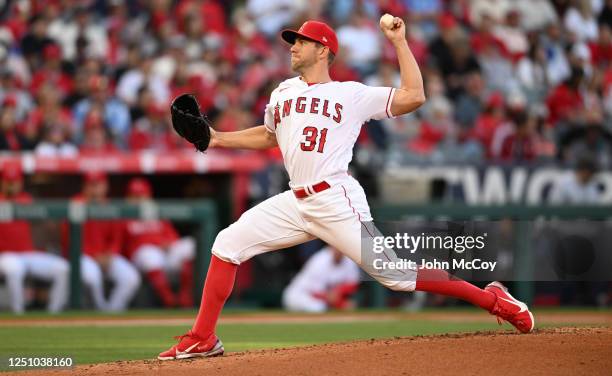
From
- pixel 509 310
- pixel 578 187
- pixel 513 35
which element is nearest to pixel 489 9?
pixel 513 35

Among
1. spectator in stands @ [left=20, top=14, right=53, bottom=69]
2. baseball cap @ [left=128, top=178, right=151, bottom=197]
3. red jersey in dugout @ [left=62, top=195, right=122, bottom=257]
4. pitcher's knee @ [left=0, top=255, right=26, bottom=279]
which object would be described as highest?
spectator in stands @ [left=20, top=14, right=53, bottom=69]

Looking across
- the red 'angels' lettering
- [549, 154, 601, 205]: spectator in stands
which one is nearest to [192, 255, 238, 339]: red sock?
the red 'angels' lettering

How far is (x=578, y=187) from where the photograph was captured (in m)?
12.5

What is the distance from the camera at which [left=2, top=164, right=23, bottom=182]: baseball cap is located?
11.3 meters

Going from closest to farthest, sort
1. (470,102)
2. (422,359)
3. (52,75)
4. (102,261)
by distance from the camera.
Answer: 1. (422,359)
2. (102,261)
3. (52,75)
4. (470,102)

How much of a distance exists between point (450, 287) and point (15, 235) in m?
6.30

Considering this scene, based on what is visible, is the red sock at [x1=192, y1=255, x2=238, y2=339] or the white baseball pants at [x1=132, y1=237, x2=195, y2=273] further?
the white baseball pants at [x1=132, y1=237, x2=195, y2=273]

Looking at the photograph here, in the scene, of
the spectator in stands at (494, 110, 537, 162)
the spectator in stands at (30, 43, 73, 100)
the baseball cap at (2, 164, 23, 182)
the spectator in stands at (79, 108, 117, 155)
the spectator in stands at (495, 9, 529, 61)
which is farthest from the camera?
the spectator in stands at (495, 9, 529, 61)

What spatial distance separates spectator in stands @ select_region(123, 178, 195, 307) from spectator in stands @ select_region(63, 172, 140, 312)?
0.45 feet

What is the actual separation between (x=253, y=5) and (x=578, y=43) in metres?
4.58

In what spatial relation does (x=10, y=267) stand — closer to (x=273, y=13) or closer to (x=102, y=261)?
(x=102, y=261)

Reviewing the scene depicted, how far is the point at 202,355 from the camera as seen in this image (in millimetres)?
6215

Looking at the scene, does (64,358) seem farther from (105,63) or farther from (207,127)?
(105,63)

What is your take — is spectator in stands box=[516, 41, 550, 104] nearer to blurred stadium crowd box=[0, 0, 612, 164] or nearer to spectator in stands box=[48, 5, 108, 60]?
blurred stadium crowd box=[0, 0, 612, 164]
